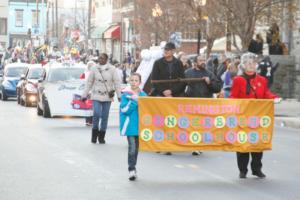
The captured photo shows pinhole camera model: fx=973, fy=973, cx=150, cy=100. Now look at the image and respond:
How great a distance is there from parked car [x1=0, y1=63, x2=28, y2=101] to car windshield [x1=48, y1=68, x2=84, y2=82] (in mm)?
11360

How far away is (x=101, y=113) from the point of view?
1878cm

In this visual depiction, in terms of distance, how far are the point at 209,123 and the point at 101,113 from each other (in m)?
5.87

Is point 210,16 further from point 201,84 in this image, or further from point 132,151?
point 132,151

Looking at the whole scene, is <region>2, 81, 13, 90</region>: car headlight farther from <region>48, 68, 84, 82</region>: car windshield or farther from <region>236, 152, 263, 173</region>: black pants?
<region>236, 152, 263, 173</region>: black pants

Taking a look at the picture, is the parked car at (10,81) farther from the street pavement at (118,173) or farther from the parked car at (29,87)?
the street pavement at (118,173)

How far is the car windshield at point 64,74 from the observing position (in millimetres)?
27500

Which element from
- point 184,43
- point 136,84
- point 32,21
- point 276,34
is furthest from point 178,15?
point 32,21

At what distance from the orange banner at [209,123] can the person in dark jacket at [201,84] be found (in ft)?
13.2

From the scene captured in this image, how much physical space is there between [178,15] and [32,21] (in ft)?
215

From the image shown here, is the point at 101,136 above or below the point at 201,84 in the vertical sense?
below

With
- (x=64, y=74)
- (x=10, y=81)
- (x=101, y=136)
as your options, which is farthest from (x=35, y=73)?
(x=101, y=136)

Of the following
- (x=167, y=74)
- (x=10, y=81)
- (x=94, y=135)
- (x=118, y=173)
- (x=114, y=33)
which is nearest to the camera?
(x=118, y=173)

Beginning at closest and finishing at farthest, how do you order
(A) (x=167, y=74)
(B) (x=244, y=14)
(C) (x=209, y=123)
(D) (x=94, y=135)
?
(C) (x=209, y=123) → (A) (x=167, y=74) → (D) (x=94, y=135) → (B) (x=244, y=14)

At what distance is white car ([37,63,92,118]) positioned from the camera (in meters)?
24.9
